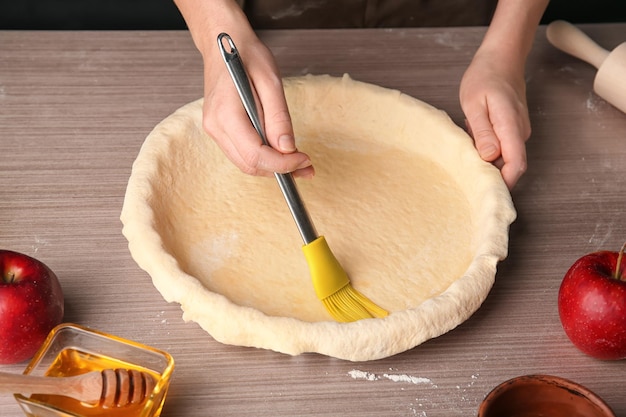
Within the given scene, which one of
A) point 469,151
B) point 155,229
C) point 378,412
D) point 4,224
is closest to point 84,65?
point 4,224

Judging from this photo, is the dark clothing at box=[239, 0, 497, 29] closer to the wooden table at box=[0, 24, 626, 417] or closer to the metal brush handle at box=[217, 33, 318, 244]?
the wooden table at box=[0, 24, 626, 417]

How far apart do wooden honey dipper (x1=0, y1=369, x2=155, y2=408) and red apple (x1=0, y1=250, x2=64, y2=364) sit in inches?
5.0

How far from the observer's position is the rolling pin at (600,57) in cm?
149

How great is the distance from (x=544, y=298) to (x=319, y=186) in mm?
440

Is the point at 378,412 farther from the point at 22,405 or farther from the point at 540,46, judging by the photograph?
the point at 540,46

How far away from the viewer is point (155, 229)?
1.17 m

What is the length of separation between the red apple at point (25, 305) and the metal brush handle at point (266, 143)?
370 millimetres

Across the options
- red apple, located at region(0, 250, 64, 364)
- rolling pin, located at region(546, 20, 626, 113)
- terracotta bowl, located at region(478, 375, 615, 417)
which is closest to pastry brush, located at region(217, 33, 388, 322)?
terracotta bowl, located at region(478, 375, 615, 417)

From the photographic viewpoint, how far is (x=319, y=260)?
1.13 meters

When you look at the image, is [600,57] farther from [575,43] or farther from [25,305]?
[25,305]

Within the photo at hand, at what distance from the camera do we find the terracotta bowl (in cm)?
92

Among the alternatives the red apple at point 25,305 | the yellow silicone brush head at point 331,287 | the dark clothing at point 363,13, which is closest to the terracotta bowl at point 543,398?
the yellow silicone brush head at point 331,287

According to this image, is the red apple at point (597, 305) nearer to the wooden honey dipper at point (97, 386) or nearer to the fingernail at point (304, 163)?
the fingernail at point (304, 163)

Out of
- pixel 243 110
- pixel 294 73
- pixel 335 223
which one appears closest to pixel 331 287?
pixel 335 223
